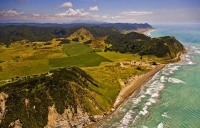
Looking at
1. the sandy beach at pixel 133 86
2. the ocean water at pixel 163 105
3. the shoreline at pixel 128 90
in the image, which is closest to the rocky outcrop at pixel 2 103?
the shoreline at pixel 128 90

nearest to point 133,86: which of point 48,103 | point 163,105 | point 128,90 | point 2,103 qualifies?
point 128,90

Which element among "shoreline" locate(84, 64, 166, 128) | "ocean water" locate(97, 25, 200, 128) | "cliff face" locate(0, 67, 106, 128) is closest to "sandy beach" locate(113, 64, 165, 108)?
"shoreline" locate(84, 64, 166, 128)

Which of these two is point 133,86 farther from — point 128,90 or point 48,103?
point 48,103

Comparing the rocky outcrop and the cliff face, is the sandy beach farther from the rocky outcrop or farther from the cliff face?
the rocky outcrop

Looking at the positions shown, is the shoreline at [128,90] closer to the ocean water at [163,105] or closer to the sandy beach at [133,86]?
the sandy beach at [133,86]

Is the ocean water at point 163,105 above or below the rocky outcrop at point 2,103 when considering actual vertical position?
below

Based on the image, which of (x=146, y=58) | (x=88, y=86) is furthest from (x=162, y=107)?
(x=146, y=58)
